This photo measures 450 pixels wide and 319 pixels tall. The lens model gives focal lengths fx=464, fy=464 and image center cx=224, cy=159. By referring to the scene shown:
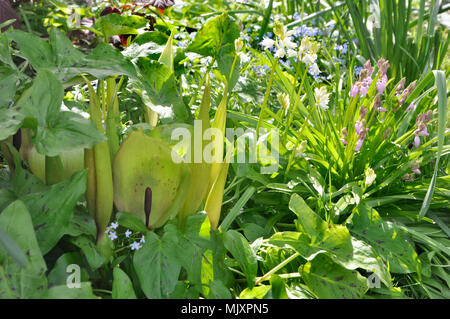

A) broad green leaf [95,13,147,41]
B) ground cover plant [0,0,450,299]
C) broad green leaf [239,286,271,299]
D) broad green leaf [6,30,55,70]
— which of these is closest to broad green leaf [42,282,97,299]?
ground cover plant [0,0,450,299]

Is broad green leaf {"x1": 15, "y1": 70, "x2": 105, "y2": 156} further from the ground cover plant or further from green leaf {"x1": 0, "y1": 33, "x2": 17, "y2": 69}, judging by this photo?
green leaf {"x1": 0, "y1": 33, "x2": 17, "y2": 69}

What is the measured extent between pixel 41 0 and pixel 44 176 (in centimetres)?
144

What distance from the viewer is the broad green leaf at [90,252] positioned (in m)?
0.88

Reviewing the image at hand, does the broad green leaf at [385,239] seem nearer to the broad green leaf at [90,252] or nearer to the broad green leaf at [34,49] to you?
the broad green leaf at [90,252]

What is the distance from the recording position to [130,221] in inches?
38.4

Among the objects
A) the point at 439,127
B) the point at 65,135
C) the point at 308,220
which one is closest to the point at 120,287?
the point at 65,135

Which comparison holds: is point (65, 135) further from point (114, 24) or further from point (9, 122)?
point (114, 24)

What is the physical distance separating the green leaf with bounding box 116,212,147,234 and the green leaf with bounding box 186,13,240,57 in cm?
A: 54

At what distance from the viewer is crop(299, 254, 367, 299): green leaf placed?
102 centimetres

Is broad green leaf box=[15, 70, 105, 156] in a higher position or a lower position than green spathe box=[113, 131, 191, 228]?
higher

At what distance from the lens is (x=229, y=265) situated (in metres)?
1.10

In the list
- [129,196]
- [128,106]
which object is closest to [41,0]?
[128,106]

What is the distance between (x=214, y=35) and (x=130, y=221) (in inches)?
23.1

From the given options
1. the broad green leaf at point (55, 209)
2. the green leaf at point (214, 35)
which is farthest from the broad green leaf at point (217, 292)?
the green leaf at point (214, 35)
